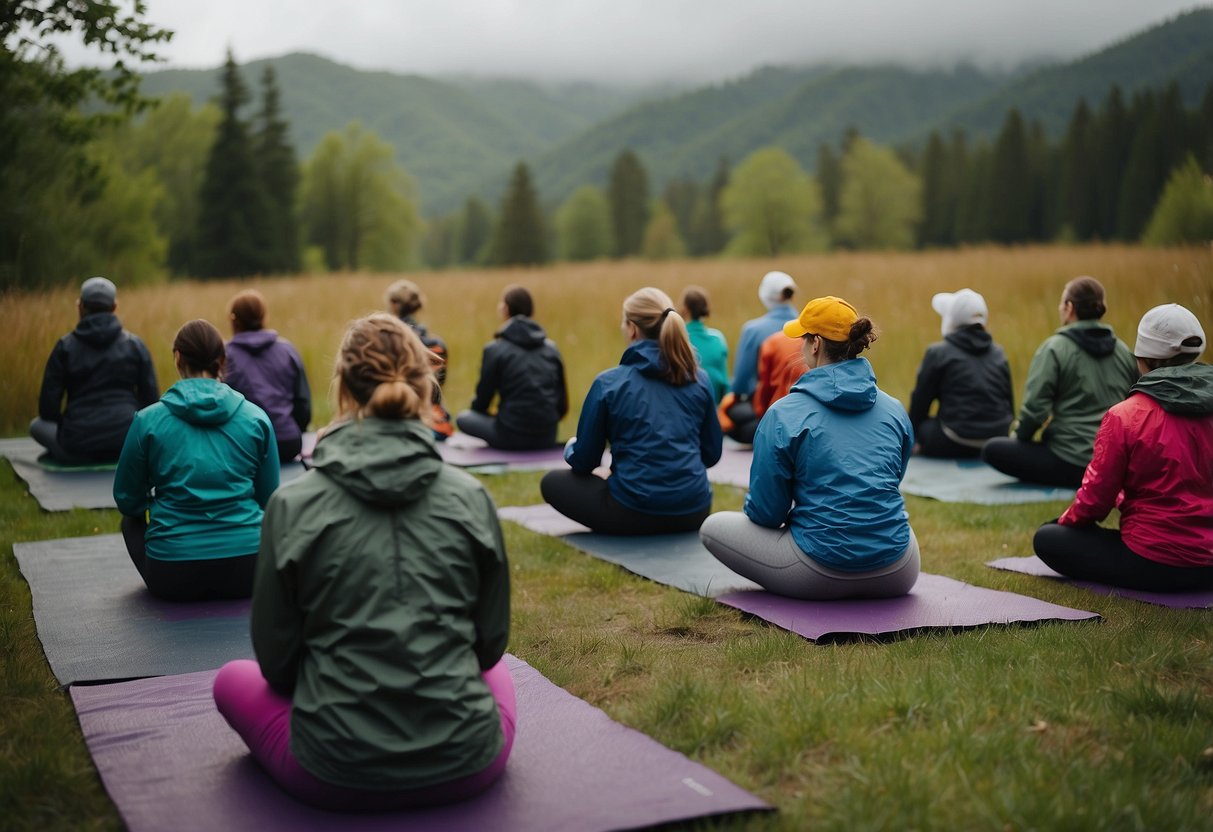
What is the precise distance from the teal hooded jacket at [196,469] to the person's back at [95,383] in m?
3.54

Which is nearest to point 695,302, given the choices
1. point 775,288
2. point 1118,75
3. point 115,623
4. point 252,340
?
point 775,288

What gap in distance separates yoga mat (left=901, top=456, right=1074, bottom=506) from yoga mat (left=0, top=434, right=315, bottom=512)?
4466mm

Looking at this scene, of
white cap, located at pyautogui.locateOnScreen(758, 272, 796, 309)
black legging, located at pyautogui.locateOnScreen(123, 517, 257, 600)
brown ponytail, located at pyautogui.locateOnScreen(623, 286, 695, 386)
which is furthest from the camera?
white cap, located at pyautogui.locateOnScreen(758, 272, 796, 309)

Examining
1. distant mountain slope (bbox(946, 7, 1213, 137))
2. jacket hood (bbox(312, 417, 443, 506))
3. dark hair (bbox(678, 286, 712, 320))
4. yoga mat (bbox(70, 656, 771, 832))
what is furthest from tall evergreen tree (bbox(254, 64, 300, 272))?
jacket hood (bbox(312, 417, 443, 506))

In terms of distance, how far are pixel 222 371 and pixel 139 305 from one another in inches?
355

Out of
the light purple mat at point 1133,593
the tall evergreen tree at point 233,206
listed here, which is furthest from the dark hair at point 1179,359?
the tall evergreen tree at point 233,206

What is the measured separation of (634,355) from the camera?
6168 millimetres

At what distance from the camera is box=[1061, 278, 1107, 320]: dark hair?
23.2 feet

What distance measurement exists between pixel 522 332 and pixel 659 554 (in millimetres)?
3567

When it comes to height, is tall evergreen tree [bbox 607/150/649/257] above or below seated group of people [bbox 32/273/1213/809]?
above

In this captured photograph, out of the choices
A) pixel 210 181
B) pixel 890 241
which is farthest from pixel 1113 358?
pixel 890 241

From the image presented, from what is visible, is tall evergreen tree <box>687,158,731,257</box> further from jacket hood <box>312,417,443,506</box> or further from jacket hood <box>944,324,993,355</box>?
jacket hood <box>312,417,443,506</box>

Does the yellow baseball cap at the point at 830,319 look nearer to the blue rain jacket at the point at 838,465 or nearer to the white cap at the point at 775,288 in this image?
the blue rain jacket at the point at 838,465

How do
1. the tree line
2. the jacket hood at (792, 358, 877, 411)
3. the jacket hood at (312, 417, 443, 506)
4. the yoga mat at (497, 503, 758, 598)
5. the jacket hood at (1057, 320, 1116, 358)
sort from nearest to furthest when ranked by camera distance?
1. the jacket hood at (312, 417, 443, 506)
2. the jacket hood at (792, 358, 877, 411)
3. the yoga mat at (497, 503, 758, 598)
4. the jacket hood at (1057, 320, 1116, 358)
5. the tree line
